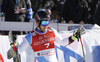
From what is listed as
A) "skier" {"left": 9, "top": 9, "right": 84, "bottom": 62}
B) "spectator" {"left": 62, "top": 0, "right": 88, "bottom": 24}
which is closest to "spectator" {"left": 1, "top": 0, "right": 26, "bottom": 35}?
"spectator" {"left": 62, "top": 0, "right": 88, "bottom": 24}

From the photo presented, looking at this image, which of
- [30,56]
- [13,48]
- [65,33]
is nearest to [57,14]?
[65,33]

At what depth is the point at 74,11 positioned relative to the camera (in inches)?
248

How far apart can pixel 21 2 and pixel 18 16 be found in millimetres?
393

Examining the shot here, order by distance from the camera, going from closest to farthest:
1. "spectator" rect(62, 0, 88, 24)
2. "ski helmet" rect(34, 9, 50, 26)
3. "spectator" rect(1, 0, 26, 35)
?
"ski helmet" rect(34, 9, 50, 26) < "spectator" rect(1, 0, 26, 35) < "spectator" rect(62, 0, 88, 24)

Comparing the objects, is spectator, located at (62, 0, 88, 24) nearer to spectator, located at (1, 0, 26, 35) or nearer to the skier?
spectator, located at (1, 0, 26, 35)

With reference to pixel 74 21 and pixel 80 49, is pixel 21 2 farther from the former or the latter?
pixel 80 49

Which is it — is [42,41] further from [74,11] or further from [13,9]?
[74,11]

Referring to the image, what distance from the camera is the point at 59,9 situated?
8.47 metres

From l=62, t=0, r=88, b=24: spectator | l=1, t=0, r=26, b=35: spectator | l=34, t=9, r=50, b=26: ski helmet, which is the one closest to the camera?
l=34, t=9, r=50, b=26: ski helmet

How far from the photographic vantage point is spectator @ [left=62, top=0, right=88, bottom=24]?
20.6 feet

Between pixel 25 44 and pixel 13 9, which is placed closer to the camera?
pixel 25 44

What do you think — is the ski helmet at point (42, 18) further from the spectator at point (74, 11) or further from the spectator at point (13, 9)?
the spectator at point (74, 11)

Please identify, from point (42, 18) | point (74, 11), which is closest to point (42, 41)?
point (42, 18)

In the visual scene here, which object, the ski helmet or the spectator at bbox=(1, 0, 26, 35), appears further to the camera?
the spectator at bbox=(1, 0, 26, 35)
